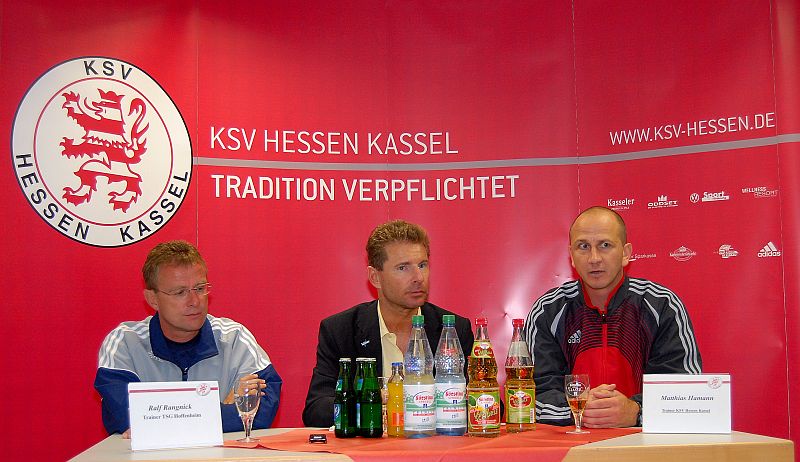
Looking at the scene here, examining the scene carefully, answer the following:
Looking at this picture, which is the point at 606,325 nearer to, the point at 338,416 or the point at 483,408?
the point at 483,408

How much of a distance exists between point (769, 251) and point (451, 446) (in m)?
2.68

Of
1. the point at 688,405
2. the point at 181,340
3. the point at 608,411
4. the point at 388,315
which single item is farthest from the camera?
the point at 388,315

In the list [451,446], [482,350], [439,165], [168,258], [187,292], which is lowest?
[451,446]

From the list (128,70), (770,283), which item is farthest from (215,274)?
(770,283)

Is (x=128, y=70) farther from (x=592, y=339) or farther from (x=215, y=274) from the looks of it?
(x=592, y=339)

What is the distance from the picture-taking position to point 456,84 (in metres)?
4.72

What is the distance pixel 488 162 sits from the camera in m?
4.67

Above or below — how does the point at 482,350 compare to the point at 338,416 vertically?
above

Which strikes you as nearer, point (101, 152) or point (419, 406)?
point (419, 406)

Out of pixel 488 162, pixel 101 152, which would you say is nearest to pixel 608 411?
pixel 488 162

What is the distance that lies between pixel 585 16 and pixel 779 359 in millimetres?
2029

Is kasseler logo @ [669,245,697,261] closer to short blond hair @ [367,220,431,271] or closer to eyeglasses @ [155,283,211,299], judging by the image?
short blond hair @ [367,220,431,271]

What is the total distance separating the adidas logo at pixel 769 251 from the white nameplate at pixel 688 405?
2.06 meters

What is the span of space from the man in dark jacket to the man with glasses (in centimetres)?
28
